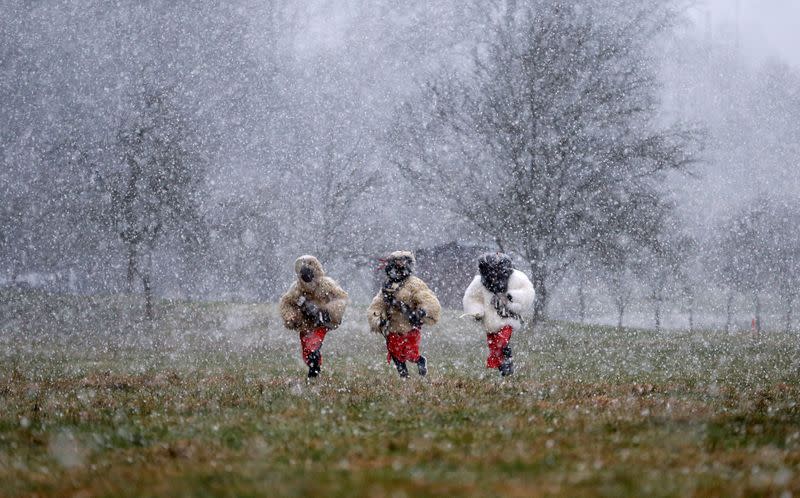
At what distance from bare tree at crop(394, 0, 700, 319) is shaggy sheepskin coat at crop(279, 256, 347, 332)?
51.1 ft

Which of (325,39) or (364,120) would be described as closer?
(364,120)

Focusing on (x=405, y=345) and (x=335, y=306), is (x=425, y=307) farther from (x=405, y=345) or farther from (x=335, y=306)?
(x=335, y=306)

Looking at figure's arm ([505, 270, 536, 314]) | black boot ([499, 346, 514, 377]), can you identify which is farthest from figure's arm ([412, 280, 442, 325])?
black boot ([499, 346, 514, 377])

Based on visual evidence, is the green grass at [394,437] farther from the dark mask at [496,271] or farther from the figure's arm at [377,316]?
the dark mask at [496,271]

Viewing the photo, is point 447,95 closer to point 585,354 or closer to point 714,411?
point 585,354

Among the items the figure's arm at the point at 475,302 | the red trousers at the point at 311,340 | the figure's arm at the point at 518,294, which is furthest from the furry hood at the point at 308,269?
the figure's arm at the point at 518,294

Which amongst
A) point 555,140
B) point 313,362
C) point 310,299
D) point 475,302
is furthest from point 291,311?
point 555,140

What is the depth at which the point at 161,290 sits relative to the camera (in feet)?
217

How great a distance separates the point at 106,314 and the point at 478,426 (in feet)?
103

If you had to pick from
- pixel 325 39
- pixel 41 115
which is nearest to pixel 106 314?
pixel 41 115

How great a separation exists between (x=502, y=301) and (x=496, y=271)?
0.52 metres

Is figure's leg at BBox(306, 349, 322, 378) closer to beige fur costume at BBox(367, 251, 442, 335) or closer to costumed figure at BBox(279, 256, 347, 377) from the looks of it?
costumed figure at BBox(279, 256, 347, 377)

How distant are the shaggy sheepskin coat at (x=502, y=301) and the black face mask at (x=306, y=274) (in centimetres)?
261

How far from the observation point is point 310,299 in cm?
1163
